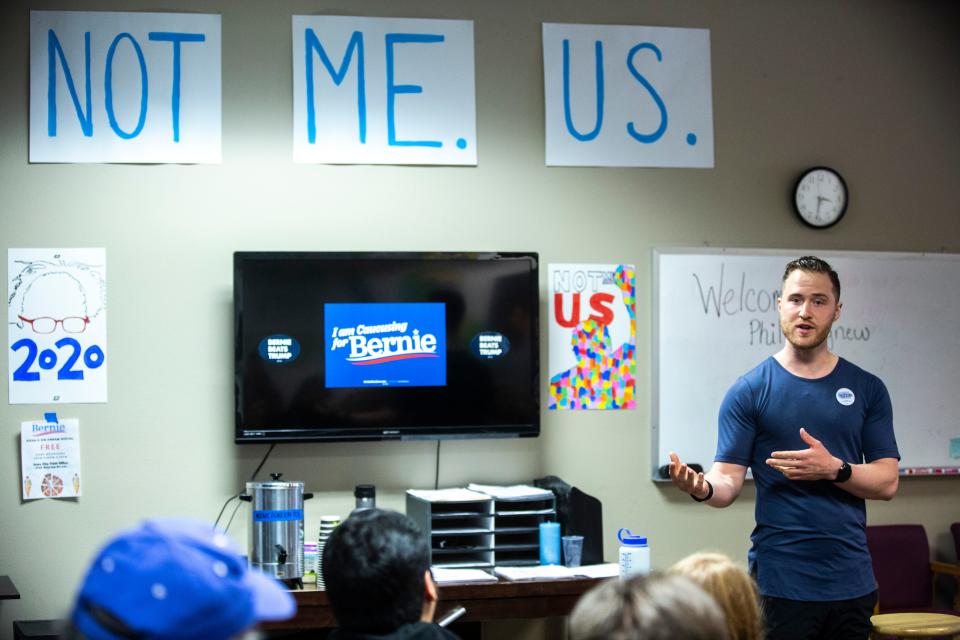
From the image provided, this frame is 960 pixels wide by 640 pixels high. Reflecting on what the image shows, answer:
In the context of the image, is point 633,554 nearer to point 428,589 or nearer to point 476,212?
point 476,212

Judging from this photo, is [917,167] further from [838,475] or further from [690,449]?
[838,475]

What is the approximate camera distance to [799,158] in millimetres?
4562

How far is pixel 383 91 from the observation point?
418 centimetres

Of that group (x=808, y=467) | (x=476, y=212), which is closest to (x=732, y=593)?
(x=808, y=467)

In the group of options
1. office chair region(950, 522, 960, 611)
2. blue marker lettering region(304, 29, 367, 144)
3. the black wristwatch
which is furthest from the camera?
office chair region(950, 522, 960, 611)

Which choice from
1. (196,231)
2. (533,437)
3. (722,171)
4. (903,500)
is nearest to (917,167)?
(722,171)

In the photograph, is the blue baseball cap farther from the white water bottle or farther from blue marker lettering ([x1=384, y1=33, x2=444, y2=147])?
blue marker lettering ([x1=384, y1=33, x2=444, y2=147])

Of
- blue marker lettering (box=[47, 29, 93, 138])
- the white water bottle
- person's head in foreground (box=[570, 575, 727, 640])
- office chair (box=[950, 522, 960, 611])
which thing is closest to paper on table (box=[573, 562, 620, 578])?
the white water bottle

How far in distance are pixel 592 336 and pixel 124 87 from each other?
77.8 inches

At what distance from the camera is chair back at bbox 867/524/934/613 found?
14.4 feet

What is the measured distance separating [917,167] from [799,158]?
0.54 meters

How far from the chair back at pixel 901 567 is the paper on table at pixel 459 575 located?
163cm

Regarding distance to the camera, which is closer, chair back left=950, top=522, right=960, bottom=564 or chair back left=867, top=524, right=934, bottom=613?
chair back left=867, top=524, right=934, bottom=613

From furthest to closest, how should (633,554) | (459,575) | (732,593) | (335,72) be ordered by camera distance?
(335,72) → (459,575) → (633,554) → (732,593)
